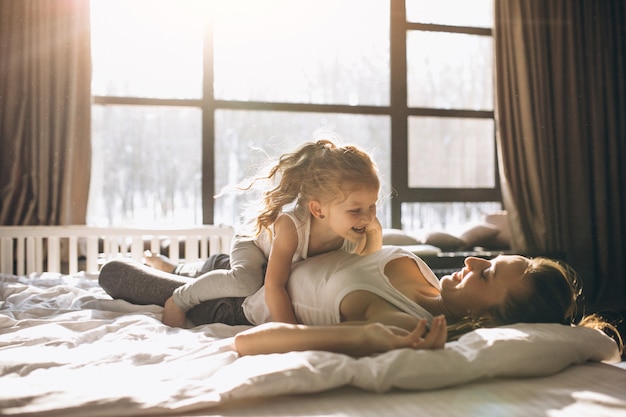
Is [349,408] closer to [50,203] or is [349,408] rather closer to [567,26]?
[50,203]

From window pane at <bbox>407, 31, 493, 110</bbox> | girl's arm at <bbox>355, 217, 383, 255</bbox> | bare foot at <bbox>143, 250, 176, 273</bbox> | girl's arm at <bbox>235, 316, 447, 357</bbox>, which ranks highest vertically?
window pane at <bbox>407, 31, 493, 110</bbox>

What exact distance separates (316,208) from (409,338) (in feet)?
2.20

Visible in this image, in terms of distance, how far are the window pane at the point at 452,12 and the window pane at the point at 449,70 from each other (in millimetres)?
87

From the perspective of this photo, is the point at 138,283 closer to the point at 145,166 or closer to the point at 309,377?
the point at 309,377

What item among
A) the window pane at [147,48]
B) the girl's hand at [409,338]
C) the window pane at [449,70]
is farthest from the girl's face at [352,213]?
the window pane at [449,70]

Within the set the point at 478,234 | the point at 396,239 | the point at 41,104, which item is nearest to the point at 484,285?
the point at 396,239

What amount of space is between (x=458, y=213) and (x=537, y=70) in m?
1.08

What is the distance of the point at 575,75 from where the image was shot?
3961 millimetres

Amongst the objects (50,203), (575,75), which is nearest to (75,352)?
(50,203)

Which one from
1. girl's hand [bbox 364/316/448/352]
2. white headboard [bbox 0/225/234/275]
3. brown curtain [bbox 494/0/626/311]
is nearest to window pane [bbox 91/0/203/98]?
white headboard [bbox 0/225/234/275]

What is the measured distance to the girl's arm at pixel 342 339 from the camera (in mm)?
997

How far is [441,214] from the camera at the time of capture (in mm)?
4000

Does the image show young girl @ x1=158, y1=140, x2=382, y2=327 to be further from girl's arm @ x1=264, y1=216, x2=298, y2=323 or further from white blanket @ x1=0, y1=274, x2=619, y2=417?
white blanket @ x1=0, y1=274, x2=619, y2=417

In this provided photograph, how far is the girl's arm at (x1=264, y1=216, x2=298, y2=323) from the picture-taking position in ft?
4.60
